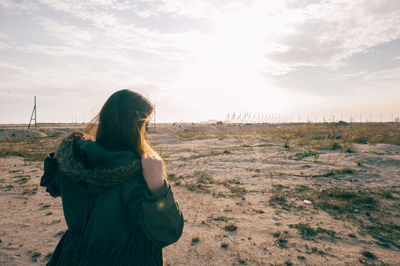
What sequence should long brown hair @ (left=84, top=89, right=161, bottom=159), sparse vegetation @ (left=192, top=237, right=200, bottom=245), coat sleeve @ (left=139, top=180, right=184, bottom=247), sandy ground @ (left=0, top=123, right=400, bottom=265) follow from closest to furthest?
1. coat sleeve @ (left=139, top=180, right=184, bottom=247)
2. long brown hair @ (left=84, top=89, right=161, bottom=159)
3. sandy ground @ (left=0, top=123, right=400, bottom=265)
4. sparse vegetation @ (left=192, top=237, right=200, bottom=245)

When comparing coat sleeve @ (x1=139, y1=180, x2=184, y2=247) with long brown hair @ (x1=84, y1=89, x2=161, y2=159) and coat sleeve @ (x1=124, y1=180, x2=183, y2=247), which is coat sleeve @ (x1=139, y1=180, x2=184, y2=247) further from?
long brown hair @ (x1=84, y1=89, x2=161, y2=159)

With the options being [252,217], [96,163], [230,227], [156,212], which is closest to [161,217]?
[156,212]

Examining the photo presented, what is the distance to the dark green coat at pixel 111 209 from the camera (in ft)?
3.73

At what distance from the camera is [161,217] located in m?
1.10

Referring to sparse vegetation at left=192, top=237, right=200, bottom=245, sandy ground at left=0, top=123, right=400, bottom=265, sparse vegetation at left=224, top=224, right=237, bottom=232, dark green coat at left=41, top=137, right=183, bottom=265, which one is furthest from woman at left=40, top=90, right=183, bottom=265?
sparse vegetation at left=224, top=224, right=237, bottom=232

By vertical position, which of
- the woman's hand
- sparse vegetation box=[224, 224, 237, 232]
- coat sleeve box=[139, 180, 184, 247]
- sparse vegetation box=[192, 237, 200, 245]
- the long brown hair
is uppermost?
the long brown hair

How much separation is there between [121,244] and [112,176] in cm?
37

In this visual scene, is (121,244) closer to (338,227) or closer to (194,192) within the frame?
(338,227)

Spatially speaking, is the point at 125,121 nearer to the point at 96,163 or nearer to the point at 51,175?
the point at 96,163

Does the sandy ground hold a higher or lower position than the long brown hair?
lower

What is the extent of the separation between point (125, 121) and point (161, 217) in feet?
1.75

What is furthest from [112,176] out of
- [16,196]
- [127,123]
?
[16,196]

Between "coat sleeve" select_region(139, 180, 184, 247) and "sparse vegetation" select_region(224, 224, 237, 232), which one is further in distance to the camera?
"sparse vegetation" select_region(224, 224, 237, 232)

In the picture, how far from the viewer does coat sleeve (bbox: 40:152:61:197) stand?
143cm
